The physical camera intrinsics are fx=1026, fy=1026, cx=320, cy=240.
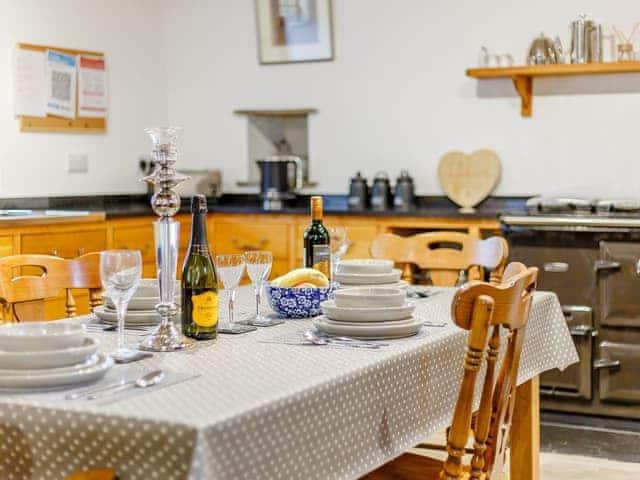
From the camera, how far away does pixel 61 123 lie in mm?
5238

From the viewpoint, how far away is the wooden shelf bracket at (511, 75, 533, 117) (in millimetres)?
4871

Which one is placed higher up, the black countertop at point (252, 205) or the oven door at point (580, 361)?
the black countertop at point (252, 205)

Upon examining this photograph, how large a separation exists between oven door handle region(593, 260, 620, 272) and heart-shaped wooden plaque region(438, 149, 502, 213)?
994 mm

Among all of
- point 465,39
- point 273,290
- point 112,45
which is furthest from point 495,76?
point 273,290

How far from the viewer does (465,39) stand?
517cm

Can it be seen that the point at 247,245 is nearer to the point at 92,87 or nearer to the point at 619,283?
the point at 92,87

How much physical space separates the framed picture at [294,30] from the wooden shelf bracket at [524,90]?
112 centimetres

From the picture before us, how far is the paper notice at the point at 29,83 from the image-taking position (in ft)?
16.4

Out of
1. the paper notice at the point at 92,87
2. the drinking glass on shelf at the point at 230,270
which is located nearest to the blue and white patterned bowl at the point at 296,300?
the drinking glass on shelf at the point at 230,270

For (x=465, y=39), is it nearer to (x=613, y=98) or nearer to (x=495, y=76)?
(x=495, y=76)

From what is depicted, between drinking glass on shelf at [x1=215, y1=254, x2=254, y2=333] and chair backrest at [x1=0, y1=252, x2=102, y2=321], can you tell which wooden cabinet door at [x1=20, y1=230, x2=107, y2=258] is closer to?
chair backrest at [x1=0, y1=252, x2=102, y2=321]

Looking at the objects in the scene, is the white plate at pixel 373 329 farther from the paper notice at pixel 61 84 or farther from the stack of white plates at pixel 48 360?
the paper notice at pixel 61 84

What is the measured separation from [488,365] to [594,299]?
2.41m

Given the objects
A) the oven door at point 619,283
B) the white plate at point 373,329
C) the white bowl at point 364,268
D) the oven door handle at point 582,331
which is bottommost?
the oven door handle at point 582,331
